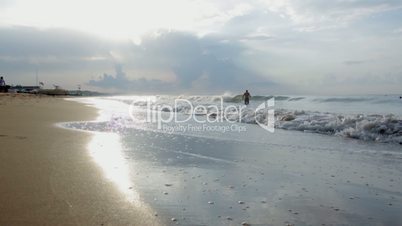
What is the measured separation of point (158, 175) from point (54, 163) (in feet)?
5.30

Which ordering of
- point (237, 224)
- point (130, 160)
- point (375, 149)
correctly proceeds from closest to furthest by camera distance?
point (237, 224) → point (130, 160) → point (375, 149)

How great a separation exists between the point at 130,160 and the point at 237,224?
3.31 meters

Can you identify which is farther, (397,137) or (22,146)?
(397,137)

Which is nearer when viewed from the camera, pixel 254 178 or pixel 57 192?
pixel 57 192

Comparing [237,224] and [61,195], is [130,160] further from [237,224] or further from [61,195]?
[237,224]

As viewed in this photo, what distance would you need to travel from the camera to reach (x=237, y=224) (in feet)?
11.3

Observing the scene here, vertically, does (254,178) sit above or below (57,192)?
below

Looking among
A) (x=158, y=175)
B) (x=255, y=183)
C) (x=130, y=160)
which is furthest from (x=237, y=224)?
(x=130, y=160)

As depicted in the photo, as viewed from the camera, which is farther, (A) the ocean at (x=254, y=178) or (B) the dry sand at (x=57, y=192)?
(A) the ocean at (x=254, y=178)

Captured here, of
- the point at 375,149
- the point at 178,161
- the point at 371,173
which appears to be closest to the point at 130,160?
the point at 178,161

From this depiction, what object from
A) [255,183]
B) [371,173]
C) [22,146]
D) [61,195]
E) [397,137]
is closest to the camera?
[61,195]

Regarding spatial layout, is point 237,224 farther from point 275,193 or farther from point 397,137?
point 397,137

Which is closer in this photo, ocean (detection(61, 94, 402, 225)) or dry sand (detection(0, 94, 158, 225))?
dry sand (detection(0, 94, 158, 225))

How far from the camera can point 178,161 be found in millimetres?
6480
